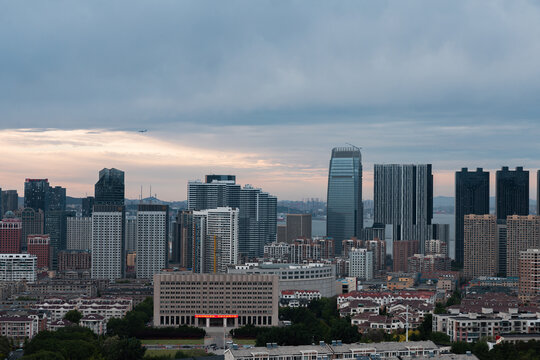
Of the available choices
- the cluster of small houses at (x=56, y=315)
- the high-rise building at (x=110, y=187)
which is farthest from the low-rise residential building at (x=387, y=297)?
the high-rise building at (x=110, y=187)

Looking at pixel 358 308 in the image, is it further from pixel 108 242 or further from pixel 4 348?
pixel 108 242

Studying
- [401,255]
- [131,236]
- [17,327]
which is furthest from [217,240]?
[17,327]

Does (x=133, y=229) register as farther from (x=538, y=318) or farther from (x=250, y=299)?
(x=538, y=318)

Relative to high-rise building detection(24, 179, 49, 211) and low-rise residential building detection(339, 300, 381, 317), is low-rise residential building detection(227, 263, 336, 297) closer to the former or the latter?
low-rise residential building detection(339, 300, 381, 317)

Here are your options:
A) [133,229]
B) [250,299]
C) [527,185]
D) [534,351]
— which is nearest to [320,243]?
[133,229]

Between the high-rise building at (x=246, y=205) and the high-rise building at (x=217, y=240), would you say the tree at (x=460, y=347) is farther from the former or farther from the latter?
the high-rise building at (x=246, y=205)

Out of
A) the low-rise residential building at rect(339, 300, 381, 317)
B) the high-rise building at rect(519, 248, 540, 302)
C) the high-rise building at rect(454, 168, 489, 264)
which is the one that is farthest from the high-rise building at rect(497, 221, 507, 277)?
the low-rise residential building at rect(339, 300, 381, 317)

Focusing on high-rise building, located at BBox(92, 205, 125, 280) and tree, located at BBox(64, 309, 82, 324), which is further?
high-rise building, located at BBox(92, 205, 125, 280)
